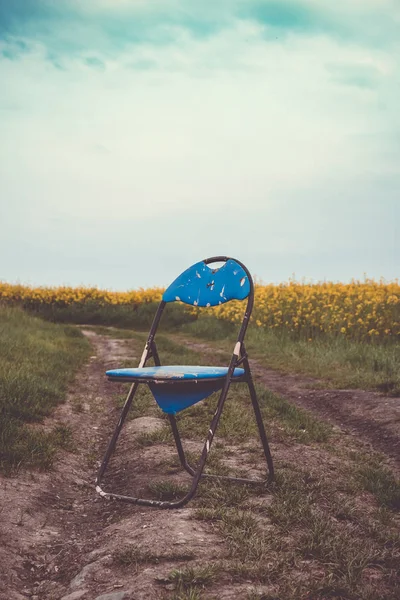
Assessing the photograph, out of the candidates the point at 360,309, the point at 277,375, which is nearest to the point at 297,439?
the point at 277,375

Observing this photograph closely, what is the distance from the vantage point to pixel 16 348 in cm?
837

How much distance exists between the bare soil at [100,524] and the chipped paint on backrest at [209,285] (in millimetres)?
1132

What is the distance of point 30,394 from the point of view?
18.4 feet

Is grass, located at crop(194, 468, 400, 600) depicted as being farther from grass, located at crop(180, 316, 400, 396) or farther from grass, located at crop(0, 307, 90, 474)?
grass, located at crop(180, 316, 400, 396)

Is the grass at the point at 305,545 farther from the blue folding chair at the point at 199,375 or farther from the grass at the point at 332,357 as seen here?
the grass at the point at 332,357

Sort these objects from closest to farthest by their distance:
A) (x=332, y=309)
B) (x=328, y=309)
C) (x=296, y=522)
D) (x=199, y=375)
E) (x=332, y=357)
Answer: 1. (x=296, y=522)
2. (x=199, y=375)
3. (x=332, y=357)
4. (x=332, y=309)
5. (x=328, y=309)

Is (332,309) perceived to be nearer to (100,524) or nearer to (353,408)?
(353,408)

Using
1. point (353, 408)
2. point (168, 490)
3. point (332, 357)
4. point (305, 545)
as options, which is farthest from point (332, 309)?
point (305, 545)

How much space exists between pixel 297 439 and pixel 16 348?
4867mm

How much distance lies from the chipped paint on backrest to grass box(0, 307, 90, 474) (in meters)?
1.45

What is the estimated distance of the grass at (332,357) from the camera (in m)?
7.32

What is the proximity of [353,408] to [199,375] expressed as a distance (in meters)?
3.52

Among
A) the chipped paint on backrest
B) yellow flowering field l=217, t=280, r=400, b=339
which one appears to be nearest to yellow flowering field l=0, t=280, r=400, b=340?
yellow flowering field l=217, t=280, r=400, b=339

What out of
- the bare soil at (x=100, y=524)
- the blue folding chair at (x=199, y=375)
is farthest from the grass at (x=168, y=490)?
the blue folding chair at (x=199, y=375)
